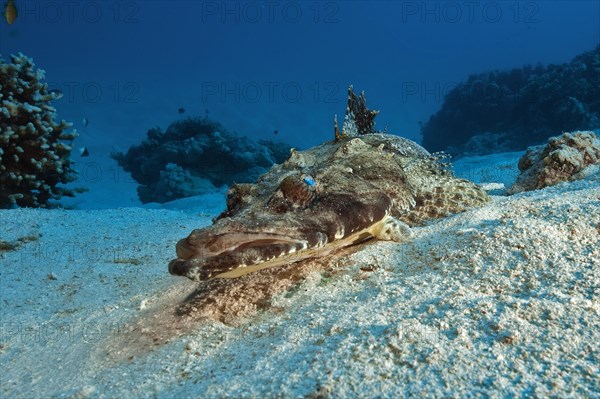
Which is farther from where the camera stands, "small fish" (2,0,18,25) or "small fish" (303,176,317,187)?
"small fish" (2,0,18,25)

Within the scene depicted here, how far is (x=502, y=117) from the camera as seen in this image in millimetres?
22312

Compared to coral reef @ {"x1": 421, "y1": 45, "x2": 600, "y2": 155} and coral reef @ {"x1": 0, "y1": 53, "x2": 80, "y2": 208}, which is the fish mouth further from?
coral reef @ {"x1": 421, "y1": 45, "x2": 600, "y2": 155}

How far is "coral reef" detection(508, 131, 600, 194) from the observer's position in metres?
5.13

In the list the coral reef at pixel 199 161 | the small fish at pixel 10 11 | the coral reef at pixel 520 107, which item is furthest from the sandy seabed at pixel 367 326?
the coral reef at pixel 520 107

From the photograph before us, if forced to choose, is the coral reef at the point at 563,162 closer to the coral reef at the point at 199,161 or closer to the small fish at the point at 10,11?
the coral reef at the point at 199,161

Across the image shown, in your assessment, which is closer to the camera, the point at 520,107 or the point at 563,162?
the point at 563,162

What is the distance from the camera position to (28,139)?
7.45m

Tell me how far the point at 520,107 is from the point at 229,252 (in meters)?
23.2

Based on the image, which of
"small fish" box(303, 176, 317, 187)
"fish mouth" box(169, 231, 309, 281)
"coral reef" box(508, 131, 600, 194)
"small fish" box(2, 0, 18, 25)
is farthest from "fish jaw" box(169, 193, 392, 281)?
"small fish" box(2, 0, 18, 25)

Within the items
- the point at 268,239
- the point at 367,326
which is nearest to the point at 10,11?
the point at 268,239

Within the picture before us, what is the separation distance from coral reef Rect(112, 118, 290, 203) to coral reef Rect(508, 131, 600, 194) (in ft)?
35.9

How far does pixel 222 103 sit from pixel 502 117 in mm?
53834

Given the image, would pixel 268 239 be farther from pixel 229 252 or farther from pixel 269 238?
pixel 229 252

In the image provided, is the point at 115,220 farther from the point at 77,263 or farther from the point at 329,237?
the point at 329,237
